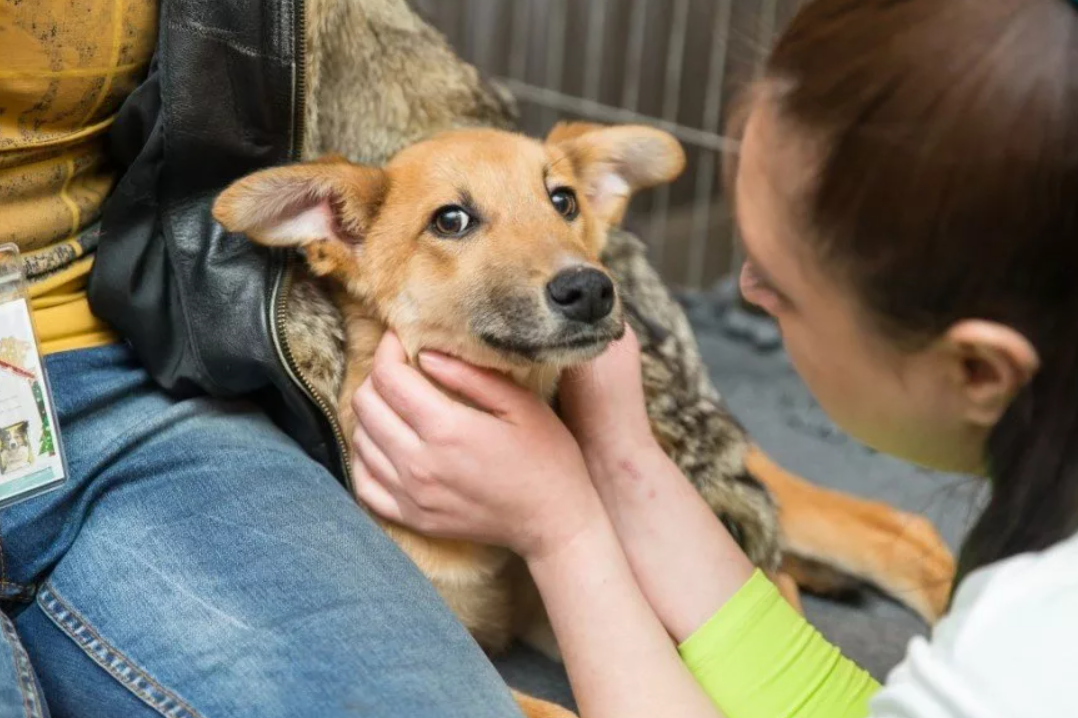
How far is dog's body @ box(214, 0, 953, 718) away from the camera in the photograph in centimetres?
129

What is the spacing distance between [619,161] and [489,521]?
1.79 ft

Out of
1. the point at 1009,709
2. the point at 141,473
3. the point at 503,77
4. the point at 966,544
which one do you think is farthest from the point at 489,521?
the point at 503,77

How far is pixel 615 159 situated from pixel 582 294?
373mm

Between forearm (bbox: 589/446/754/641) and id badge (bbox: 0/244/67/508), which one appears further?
forearm (bbox: 589/446/754/641)

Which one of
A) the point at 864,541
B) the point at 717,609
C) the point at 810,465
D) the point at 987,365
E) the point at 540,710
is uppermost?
the point at 987,365

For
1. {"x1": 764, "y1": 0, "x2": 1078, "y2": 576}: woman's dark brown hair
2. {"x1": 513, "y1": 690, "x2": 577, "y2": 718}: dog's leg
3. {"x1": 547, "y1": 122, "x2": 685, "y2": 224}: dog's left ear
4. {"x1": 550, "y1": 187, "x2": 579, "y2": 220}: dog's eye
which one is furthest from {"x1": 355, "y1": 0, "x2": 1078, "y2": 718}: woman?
{"x1": 547, "y1": 122, "x2": 685, "y2": 224}: dog's left ear

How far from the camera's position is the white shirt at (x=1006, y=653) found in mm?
724

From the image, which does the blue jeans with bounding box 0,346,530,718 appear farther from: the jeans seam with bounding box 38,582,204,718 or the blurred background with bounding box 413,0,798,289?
the blurred background with bounding box 413,0,798,289

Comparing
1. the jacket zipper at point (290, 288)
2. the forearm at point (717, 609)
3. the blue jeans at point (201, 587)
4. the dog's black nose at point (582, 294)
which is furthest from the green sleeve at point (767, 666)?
the jacket zipper at point (290, 288)

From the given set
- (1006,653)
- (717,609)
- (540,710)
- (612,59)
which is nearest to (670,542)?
(717,609)

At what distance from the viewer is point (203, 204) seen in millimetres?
1234

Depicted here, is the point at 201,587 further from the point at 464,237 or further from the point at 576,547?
the point at 464,237

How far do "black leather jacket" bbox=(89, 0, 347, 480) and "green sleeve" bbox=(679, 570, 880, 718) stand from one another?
504 millimetres

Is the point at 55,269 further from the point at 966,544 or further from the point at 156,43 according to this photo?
the point at 966,544
